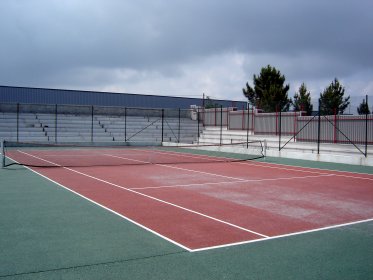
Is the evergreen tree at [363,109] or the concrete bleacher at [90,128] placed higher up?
the evergreen tree at [363,109]

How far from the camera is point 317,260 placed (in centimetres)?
577

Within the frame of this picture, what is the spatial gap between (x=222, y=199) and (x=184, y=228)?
127 inches

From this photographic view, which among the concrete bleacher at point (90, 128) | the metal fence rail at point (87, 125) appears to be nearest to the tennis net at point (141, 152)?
the concrete bleacher at point (90, 128)

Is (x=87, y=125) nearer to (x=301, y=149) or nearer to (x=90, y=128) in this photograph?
(x=90, y=128)

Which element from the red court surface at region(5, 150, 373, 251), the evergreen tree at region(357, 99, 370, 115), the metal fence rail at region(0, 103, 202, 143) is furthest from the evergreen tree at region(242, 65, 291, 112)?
the red court surface at region(5, 150, 373, 251)

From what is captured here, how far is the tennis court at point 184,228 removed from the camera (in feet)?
17.6

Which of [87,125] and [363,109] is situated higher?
[363,109]

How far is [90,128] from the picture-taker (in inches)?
1492

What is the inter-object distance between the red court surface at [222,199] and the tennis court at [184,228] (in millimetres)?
26

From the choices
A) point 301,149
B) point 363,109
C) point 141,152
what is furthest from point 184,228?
point 141,152

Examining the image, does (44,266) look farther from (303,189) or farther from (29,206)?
(303,189)

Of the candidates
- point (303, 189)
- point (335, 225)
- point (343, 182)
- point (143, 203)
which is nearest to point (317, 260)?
point (335, 225)

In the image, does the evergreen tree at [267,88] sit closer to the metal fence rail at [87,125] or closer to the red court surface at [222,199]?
the metal fence rail at [87,125]

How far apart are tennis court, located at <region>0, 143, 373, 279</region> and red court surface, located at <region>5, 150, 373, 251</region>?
0.03m
